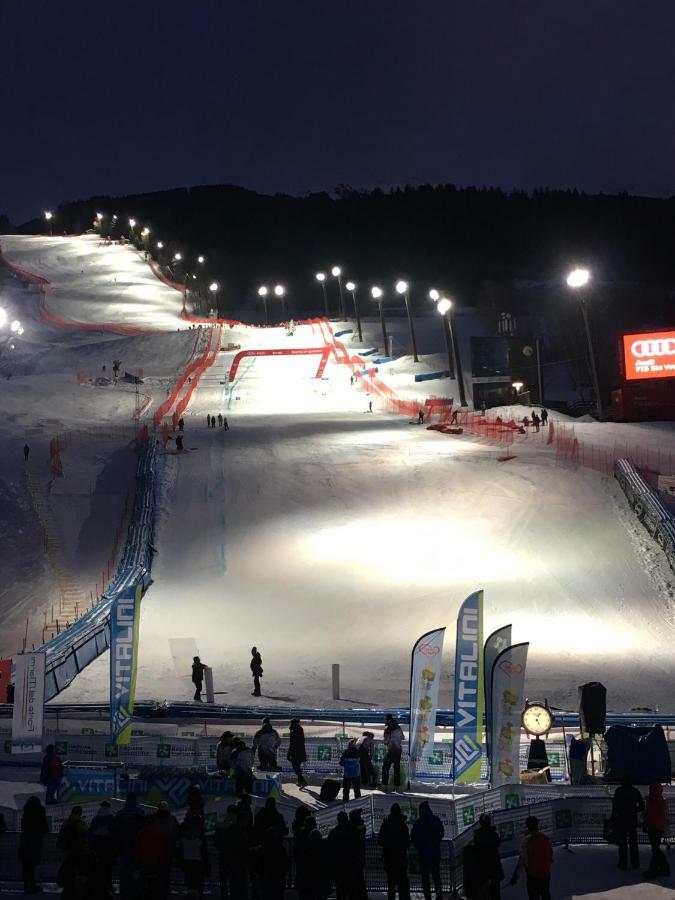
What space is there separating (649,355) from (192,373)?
28562 millimetres

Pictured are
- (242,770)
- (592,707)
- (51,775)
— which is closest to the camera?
(242,770)

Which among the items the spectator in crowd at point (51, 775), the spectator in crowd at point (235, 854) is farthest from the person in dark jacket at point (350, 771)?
the spectator in crowd at point (235, 854)

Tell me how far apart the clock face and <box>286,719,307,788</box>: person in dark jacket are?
2.90 meters

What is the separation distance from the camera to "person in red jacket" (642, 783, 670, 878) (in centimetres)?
984

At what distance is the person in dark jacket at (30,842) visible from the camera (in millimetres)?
9672

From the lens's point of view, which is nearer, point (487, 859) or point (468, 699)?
point (487, 859)

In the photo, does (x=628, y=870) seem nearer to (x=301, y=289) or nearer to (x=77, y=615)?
(x=77, y=615)

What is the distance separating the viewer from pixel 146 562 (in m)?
29.2

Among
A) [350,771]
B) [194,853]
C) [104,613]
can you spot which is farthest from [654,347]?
[194,853]

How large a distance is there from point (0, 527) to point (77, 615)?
25.0 feet

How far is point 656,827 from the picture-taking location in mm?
10008

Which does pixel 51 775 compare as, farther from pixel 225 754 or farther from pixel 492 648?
pixel 492 648

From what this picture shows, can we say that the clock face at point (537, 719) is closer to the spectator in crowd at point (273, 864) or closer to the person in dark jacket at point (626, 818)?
the person in dark jacket at point (626, 818)

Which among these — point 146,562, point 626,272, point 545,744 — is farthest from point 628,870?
point 626,272
